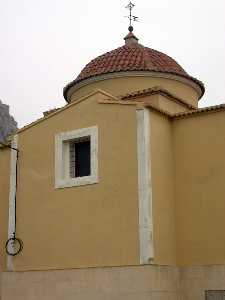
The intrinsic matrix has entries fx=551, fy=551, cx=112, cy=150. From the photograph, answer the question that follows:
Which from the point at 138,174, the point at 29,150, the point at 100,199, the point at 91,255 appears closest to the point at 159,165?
the point at 138,174

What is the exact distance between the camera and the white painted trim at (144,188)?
11.3 meters

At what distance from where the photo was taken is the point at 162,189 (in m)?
12.1

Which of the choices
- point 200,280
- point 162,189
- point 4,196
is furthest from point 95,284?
point 4,196

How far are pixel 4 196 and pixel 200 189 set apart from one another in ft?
17.0

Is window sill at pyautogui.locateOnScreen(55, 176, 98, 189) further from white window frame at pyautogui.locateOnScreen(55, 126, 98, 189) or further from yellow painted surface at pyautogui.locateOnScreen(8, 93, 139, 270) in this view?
yellow painted surface at pyautogui.locateOnScreen(8, 93, 139, 270)

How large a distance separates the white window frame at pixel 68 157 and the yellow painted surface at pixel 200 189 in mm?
1867

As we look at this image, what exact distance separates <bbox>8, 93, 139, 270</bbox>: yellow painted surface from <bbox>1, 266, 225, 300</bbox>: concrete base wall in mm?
238

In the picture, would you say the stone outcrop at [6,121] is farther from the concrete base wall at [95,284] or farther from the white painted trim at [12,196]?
the concrete base wall at [95,284]

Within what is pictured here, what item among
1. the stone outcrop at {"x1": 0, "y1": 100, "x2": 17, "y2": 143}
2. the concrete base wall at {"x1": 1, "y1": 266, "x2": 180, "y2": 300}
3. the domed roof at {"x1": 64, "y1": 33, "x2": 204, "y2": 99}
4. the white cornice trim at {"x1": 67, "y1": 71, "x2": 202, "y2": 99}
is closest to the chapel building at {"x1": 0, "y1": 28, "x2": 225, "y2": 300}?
the concrete base wall at {"x1": 1, "y1": 266, "x2": 180, "y2": 300}

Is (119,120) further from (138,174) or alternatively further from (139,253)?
(139,253)

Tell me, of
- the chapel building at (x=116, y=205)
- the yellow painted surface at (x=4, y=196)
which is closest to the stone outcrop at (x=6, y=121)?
the yellow painted surface at (x=4, y=196)

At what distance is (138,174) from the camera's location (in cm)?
1173

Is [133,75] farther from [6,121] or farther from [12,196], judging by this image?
[6,121]

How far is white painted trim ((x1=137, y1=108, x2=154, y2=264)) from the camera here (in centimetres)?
1127
